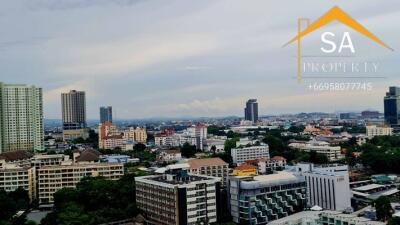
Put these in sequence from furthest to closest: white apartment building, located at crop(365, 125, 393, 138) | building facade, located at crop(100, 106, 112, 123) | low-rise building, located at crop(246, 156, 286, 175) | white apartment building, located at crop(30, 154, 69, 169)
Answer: building facade, located at crop(100, 106, 112, 123), white apartment building, located at crop(365, 125, 393, 138), low-rise building, located at crop(246, 156, 286, 175), white apartment building, located at crop(30, 154, 69, 169)

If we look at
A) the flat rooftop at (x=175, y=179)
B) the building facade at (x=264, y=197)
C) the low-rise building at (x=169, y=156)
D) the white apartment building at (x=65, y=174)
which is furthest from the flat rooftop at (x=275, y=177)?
the low-rise building at (x=169, y=156)

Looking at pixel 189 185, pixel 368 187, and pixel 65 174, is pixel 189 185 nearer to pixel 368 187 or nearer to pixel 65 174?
pixel 65 174

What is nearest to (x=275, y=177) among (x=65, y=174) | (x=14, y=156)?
(x=65, y=174)

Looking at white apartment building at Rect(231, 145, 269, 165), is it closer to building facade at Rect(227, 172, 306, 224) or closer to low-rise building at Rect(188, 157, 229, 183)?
low-rise building at Rect(188, 157, 229, 183)

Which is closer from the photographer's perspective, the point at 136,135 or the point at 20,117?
the point at 20,117

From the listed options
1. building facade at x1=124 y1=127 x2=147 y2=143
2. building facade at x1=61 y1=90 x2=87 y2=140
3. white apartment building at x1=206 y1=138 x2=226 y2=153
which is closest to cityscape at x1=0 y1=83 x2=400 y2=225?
white apartment building at x1=206 y1=138 x2=226 y2=153
